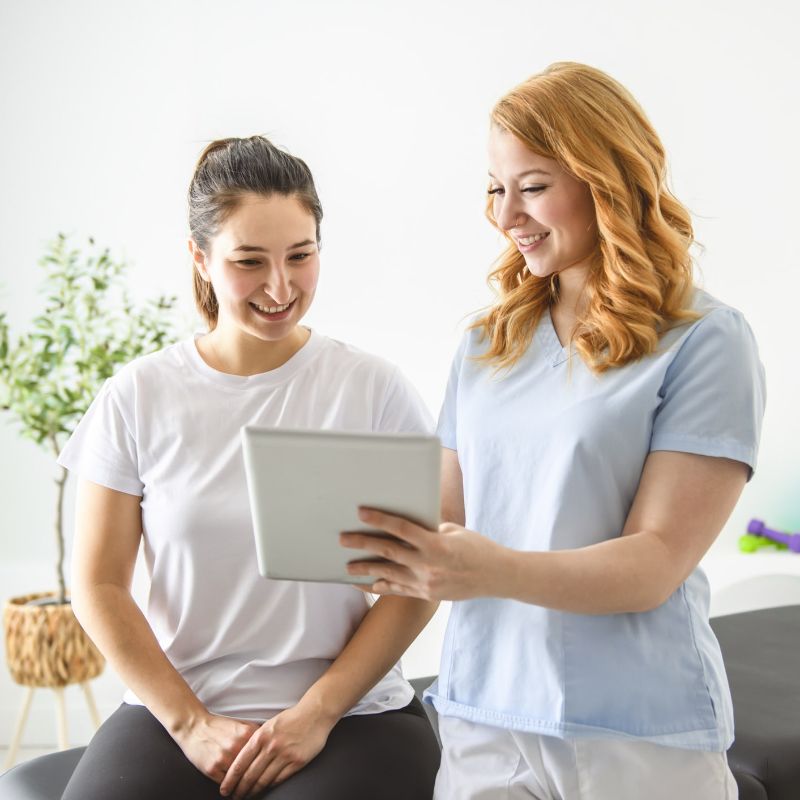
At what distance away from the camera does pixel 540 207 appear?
1373 mm

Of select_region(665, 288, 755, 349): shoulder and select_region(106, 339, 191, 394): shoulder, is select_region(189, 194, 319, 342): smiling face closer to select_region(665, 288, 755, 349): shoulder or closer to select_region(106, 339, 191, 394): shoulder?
select_region(106, 339, 191, 394): shoulder

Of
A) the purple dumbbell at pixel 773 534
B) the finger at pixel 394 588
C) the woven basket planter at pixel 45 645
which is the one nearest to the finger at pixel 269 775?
the finger at pixel 394 588

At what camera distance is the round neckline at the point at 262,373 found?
5.49 ft

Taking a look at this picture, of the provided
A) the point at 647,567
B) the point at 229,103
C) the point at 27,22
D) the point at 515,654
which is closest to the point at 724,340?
the point at 647,567

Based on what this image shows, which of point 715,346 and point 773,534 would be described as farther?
point 773,534

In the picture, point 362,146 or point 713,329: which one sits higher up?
point 362,146

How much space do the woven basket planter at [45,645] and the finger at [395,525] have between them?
198 cm

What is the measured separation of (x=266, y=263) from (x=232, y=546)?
16.4 inches

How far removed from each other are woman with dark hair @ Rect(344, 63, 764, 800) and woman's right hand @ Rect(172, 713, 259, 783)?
276 mm

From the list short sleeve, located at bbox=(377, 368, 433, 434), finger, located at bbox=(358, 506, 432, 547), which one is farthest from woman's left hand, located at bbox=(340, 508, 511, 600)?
short sleeve, located at bbox=(377, 368, 433, 434)

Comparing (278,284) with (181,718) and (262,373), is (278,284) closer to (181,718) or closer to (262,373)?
(262,373)

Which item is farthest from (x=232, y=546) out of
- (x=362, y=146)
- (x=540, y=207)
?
(x=362, y=146)

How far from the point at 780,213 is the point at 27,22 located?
2.54 m

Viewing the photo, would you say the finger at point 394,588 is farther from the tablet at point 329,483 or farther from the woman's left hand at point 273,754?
the woman's left hand at point 273,754
